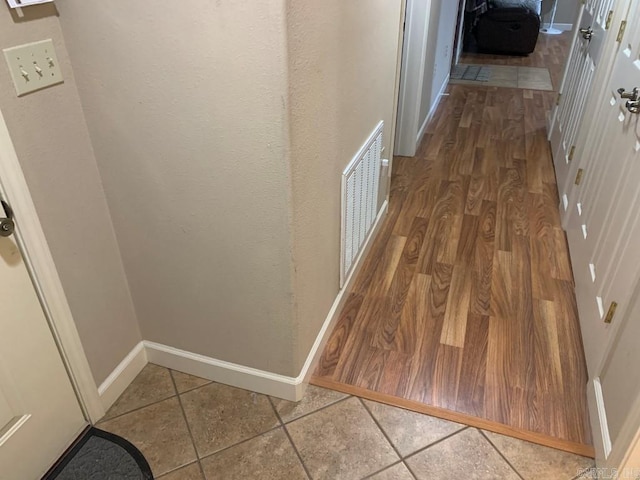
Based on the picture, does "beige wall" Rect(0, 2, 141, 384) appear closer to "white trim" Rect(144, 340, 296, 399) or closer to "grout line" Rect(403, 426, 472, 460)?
"white trim" Rect(144, 340, 296, 399)

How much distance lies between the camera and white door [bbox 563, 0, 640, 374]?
163 centimetres

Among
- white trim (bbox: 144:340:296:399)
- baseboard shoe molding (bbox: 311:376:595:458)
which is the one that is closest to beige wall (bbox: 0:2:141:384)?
white trim (bbox: 144:340:296:399)

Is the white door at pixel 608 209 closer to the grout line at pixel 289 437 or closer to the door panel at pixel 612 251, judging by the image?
the door panel at pixel 612 251

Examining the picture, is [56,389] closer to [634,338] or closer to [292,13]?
[292,13]

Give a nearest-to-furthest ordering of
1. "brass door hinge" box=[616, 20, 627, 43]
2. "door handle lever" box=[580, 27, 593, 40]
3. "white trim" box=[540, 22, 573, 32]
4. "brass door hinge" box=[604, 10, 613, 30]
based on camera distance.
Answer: "brass door hinge" box=[616, 20, 627, 43]
"brass door hinge" box=[604, 10, 613, 30]
"door handle lever" box=[580, 27, 593, 40]
"white trim" box=[540, 22, 573, 32]

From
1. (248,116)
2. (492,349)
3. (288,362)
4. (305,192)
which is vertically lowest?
(492,349)

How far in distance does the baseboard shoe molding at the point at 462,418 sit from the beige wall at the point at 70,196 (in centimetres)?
75

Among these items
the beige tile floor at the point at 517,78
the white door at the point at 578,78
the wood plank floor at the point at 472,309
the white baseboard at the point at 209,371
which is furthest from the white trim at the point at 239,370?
the beige tile floor at the point at 517,78

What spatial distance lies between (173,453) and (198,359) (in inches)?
13.2

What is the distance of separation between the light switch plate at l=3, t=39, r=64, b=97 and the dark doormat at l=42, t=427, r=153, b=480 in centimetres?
108

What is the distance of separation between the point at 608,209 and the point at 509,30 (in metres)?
5.49

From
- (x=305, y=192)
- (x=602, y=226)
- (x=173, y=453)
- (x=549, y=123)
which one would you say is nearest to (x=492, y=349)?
(x=602, y=226)

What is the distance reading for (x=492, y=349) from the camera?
1926 mm

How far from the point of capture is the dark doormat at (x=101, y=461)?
146 cm
